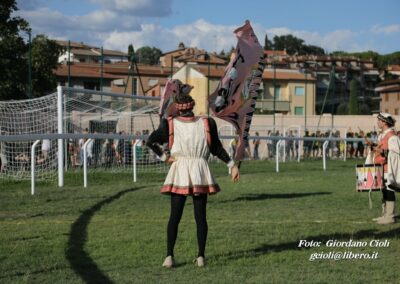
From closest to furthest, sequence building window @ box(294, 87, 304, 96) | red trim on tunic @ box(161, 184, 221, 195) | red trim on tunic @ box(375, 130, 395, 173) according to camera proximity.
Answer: red trim on tunic @ box(161, 184, 221, 195), red trim on tunic @ box(375, 130, 395, 173), building window @ box(294, 87, 304, 96)

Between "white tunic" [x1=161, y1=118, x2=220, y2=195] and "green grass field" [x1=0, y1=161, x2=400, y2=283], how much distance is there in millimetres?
847

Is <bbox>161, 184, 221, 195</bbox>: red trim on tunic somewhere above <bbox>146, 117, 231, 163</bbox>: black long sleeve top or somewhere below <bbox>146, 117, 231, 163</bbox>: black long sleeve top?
below

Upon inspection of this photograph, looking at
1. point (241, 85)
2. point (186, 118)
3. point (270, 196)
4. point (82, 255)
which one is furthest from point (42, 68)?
point (186, 118)

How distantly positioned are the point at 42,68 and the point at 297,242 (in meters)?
25.9

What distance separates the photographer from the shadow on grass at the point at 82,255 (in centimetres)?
667

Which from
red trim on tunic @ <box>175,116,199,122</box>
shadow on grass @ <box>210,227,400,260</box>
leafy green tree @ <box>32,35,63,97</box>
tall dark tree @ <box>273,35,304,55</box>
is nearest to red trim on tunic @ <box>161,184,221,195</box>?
red trim on tunic @ <box>175,116,199,122</box>

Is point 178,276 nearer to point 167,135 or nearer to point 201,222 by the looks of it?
point 201,222

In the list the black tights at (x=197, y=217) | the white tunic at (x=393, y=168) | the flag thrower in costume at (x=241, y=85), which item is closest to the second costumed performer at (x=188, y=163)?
the black tights at (x=197, y=217)

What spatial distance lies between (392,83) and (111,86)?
6249cm

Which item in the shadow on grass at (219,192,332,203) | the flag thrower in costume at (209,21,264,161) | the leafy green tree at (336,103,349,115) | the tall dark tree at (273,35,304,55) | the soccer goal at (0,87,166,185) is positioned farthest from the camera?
the tall dark tree at (273,35,304,55)

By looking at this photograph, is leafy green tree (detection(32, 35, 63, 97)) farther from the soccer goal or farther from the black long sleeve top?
the black long sleeve top

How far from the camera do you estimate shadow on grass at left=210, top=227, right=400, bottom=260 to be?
25.7 ft

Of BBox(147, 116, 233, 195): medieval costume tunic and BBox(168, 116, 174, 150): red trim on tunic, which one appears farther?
BBox(168, 116, 174, 150): red trim on tunic

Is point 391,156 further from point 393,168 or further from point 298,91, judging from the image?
point 298,91
